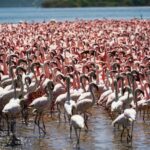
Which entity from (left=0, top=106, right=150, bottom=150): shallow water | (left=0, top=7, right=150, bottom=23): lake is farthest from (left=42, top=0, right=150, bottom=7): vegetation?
(left=0, top=106, right=150, bottom=150): shallow water

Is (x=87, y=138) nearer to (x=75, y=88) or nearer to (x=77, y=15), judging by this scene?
(x=75, y=88)

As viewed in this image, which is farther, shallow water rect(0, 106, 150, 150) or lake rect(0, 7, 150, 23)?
lake rect(0, 7, 150, 23)

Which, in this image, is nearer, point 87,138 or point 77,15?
point 87,138

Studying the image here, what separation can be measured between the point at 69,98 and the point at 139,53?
9.78 meters

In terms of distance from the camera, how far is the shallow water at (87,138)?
12.6 meters

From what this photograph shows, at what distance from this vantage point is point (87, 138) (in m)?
13.4

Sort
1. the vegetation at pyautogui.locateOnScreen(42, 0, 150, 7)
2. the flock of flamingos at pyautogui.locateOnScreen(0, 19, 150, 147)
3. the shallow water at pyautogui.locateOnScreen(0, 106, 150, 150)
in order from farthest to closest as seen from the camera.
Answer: the vegetation at pyautogui.locateOnScreen(42, 0, 150, 7) → the flock of flamingos at pyautogui.locateOnScreen(0, 19, 150, 147) → the shallow water at pyautogui.locateOnScreen(0, 106, 150, 150)

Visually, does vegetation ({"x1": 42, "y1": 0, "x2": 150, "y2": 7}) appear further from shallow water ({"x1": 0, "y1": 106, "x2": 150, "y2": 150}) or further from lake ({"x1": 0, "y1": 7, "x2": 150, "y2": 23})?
shallow water ({"x1": 0, "y1": 106, "x2": 150, "y2": 150})

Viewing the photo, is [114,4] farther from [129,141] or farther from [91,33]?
[129,141]

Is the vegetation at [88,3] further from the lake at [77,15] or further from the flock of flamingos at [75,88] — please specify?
the flock of flamingos at [75,88]

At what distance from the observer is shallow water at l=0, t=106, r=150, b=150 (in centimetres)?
1265

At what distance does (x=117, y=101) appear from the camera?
47.0ft

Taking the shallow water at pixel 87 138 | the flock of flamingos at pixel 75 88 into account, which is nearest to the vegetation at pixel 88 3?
the flock of flamingos at pixel 75 88

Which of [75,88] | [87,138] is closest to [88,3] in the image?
[75,88]
